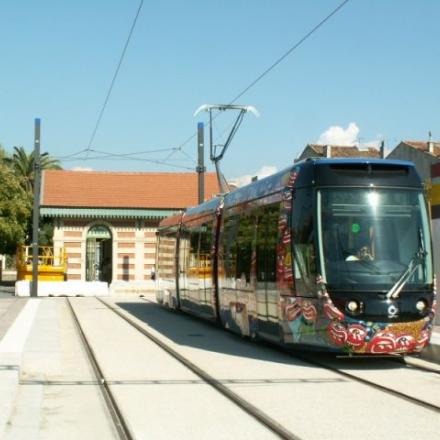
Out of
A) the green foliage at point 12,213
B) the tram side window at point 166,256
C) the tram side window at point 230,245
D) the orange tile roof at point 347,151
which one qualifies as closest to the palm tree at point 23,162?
the green foliage at point 12,213

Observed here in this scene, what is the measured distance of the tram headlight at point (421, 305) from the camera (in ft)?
37.7

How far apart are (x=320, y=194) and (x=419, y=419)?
177 inches

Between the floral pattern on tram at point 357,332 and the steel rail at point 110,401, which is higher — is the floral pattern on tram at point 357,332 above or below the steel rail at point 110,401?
above

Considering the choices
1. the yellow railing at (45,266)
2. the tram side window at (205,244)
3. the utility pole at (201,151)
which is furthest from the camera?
the yellow railing at (45,266)

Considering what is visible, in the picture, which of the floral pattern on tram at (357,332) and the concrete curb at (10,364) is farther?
the floral pattern on tram at (357,332)

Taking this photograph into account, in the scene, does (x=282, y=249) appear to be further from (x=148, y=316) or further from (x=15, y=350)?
(x=148, y=316)

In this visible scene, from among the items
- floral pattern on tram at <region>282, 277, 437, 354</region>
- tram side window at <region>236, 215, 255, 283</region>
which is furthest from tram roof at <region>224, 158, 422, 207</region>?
tram side window at <region>236, 215, 255, 283</region>

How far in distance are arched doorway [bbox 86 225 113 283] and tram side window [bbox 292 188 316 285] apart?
114 ft

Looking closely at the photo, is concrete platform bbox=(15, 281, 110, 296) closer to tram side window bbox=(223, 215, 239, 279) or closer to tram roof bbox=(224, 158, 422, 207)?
tram side window bbox=(223, 215, 239, 279)

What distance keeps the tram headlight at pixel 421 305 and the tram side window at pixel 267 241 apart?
2273 millimetres

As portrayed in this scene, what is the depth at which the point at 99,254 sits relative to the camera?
47312 mm

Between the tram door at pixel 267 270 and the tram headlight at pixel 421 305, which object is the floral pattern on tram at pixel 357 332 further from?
the tram door at pixel 267 270

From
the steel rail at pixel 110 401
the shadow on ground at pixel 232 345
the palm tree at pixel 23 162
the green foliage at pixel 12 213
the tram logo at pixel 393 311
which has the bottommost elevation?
the steel rail at pixel 110 401

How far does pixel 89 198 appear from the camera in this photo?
1836 inches
